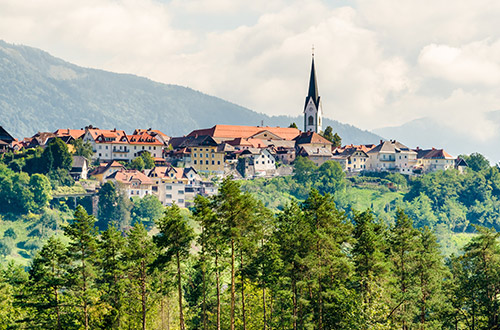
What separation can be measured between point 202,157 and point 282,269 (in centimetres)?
11245

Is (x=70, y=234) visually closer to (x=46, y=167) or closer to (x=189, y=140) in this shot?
(x=46, y=167)

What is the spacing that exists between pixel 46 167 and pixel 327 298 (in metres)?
104

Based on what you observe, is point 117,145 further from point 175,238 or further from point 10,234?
point 175,238

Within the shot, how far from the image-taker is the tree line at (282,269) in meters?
39.5

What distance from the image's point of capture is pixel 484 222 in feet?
556

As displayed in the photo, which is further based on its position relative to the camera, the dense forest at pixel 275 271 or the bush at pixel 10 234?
the bush at pixel 10 234

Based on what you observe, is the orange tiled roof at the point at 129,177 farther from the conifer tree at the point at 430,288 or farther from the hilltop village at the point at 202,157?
the conifer tree at the point at 430,288

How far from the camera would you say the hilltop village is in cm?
13988

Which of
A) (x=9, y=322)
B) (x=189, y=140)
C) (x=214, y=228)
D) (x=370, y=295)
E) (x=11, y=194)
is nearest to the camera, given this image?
(x=370, y=295)

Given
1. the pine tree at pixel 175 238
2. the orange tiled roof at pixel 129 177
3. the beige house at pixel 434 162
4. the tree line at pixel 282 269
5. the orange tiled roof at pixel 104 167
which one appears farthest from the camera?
the beige house at pixel 434 162

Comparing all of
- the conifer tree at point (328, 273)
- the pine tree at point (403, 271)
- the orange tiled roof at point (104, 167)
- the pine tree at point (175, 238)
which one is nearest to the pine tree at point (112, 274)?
the pine tree at point (175, 238)

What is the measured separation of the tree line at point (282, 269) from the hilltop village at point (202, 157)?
94172 millimetres

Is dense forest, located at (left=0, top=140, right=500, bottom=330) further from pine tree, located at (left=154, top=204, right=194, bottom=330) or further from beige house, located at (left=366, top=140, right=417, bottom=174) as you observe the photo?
beige house, located at (left=366, top=140, right=417, bottom=174)

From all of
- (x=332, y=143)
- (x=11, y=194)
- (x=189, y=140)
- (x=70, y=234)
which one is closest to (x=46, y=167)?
(x=11, y=194)
